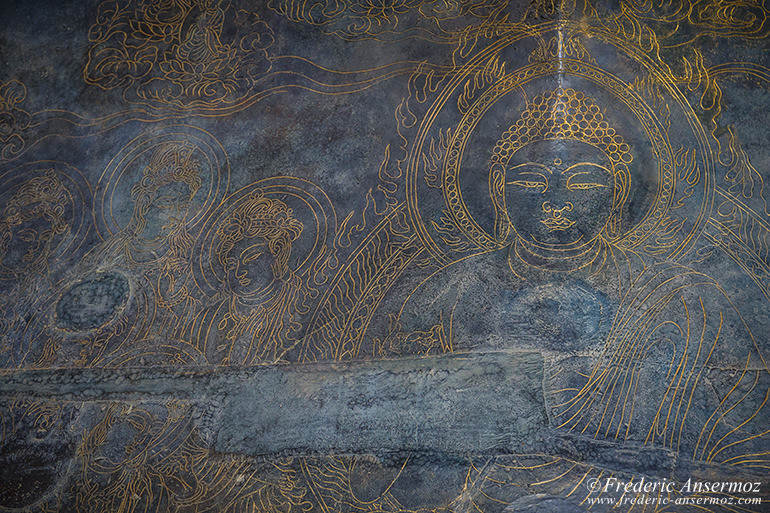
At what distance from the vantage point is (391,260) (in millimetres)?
3588

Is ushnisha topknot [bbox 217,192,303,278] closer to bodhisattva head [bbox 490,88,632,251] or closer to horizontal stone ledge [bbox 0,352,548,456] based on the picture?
horizontal stone ledge [bbox 0,352,548,456]

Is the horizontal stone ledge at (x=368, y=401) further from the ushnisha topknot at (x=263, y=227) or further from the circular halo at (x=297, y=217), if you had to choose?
the ushnisha topknot at (x=263, y=227)

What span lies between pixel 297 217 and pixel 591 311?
185 cm

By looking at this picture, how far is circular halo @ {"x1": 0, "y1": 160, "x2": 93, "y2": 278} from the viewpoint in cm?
394

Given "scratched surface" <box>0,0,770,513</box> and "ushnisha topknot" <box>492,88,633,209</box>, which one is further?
"ushnisha topknot" <box>492,88,633,209</box>

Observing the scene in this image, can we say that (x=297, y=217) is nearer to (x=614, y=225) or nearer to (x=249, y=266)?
(x=249, y=266)

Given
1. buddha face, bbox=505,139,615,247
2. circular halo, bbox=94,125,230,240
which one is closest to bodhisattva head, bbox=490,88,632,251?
buddha face, bbox=505,139,615,247

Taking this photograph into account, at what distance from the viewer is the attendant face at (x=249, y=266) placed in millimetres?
3662

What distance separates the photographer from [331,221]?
370 cm

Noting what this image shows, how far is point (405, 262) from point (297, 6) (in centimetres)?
186

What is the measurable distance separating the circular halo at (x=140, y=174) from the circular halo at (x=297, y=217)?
107 millimetres

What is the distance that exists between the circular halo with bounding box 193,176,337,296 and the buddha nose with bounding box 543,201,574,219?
1283 mm

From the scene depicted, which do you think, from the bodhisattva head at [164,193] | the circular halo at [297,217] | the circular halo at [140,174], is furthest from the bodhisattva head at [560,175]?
the bodhisattva head at [164,193]

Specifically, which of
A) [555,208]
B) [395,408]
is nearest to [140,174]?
[395,408]
